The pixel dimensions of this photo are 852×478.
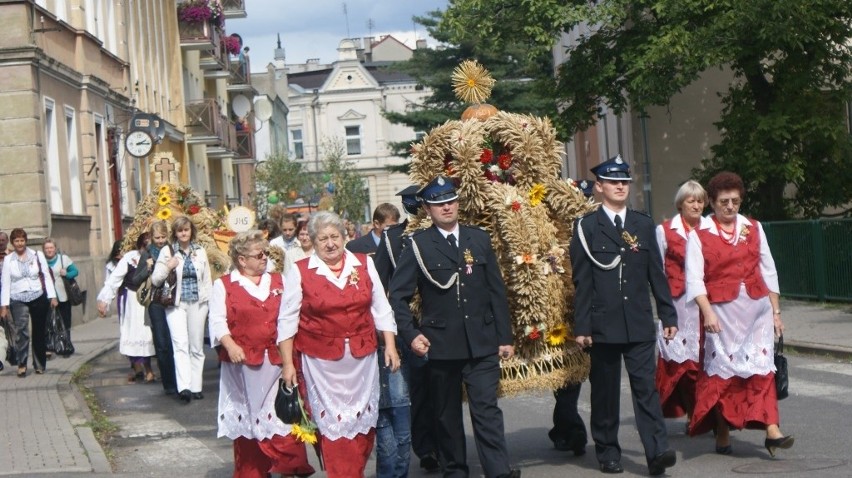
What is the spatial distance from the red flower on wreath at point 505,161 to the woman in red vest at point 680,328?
1.31 metres

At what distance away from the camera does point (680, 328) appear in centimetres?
1042

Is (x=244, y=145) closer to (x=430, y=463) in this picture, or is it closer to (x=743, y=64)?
(x=743, y=64)

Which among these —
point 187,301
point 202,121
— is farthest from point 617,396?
point 202,121

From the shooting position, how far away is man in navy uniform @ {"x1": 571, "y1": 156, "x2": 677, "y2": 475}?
895 cm

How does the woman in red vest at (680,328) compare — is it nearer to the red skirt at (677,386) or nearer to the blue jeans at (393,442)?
the red skirt at (677,386)

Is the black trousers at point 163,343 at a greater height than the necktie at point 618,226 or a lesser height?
lesser

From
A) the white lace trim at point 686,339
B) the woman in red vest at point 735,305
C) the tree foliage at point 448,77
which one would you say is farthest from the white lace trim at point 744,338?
the tree foliage at point 448,77

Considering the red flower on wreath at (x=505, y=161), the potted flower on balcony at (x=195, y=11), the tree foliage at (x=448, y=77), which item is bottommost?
the red flower on wreath at (x=505, y=161)

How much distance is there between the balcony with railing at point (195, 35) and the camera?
50531 mm

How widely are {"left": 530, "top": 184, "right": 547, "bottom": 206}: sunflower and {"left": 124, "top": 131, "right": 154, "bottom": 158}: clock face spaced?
2299 cm

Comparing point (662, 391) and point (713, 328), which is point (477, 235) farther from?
point (662, 391)

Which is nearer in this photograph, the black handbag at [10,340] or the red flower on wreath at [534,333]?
the red flower on wreath at [534,333]

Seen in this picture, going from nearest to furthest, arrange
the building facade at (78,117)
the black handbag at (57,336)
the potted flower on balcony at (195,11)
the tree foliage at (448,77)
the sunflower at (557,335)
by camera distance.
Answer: the sunflower at (557,335), the black handbag at (57,336), the building facade at (78,117), the potted flower on balcony at (195,11), the tree foliage at (448,77)

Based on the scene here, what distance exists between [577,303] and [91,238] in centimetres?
2300
